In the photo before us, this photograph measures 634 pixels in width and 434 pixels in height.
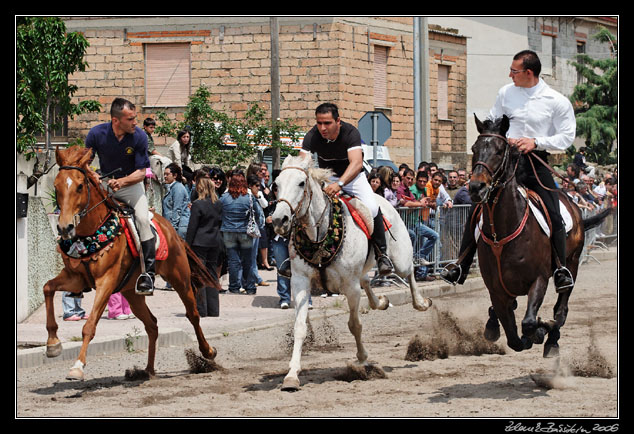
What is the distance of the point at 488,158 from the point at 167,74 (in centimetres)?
2705

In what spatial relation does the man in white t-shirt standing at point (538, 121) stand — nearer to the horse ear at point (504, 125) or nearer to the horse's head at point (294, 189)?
the horse ear at point (504, 125)

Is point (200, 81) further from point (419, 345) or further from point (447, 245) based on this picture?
point (419, 345)

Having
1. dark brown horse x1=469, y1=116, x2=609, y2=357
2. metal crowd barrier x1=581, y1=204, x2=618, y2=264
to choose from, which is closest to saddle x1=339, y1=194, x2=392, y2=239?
dark brown horse x1=469, y1=116, x2=609, y2=357

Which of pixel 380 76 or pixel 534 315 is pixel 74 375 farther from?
pixel 380 76

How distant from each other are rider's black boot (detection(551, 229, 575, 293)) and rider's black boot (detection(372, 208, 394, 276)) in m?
2.00

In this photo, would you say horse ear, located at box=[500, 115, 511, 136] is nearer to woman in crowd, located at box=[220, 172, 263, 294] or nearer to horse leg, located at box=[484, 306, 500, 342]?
horse leg, located at box=[484, 306, 500, 342]

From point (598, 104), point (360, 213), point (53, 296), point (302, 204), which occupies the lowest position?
point (53, 296)

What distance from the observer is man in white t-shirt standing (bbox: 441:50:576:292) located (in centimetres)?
985

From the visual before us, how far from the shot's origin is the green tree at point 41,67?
20.4 m

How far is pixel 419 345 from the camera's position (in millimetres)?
11789

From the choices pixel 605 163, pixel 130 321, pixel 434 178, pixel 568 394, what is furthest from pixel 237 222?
pixel 605 163

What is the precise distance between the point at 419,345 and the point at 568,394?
2733 mm

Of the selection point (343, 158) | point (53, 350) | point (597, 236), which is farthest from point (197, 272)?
point (597, 236)

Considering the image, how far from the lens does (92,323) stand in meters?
9.84
